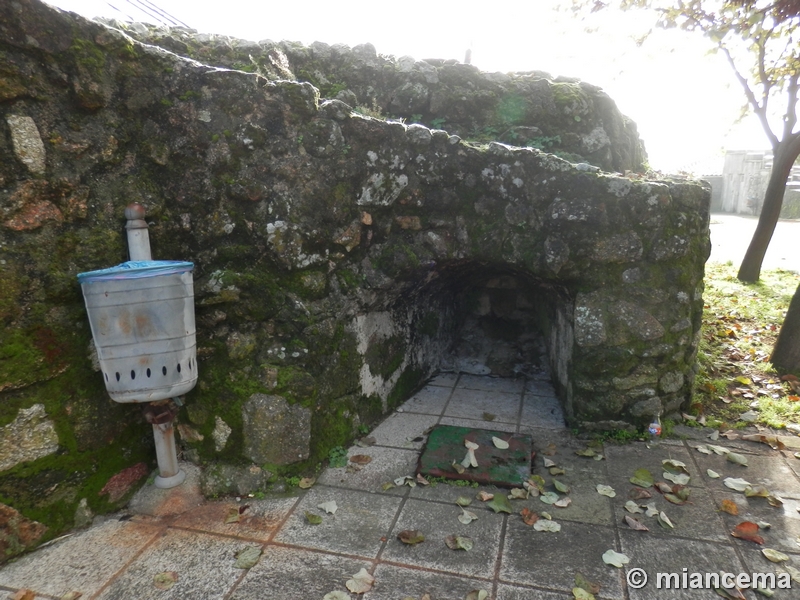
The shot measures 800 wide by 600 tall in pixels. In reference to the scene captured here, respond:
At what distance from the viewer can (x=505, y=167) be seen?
377 centimetres

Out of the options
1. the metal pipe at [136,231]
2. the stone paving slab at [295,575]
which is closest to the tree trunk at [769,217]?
the stone paving slab at [295,575]

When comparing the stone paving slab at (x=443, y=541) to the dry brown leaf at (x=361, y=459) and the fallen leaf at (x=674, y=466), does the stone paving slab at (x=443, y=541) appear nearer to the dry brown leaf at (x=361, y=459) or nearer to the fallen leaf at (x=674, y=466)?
the dry brown leaf at (x=361, y=459)

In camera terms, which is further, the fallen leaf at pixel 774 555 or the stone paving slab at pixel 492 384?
the stone paving slab at pixel 492 384

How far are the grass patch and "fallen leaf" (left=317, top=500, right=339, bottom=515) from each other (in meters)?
2.93

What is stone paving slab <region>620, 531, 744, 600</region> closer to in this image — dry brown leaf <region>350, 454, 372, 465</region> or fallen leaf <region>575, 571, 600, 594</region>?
fallen leaf <region>575, 571, 600, 594</region>

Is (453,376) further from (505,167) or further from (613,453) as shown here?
(505,167)

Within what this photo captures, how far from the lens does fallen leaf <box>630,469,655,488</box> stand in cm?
325

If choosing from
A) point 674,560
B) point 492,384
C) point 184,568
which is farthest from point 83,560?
point 492,384

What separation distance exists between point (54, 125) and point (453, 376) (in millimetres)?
3956

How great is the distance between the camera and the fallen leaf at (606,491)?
124 inches

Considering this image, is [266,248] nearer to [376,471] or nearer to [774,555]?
[376,471]

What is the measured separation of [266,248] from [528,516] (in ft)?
7.28

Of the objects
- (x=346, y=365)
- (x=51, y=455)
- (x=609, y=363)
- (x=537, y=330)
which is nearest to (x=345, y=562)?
(x=346, y=365)

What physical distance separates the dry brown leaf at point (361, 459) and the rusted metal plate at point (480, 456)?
354 millimetres
